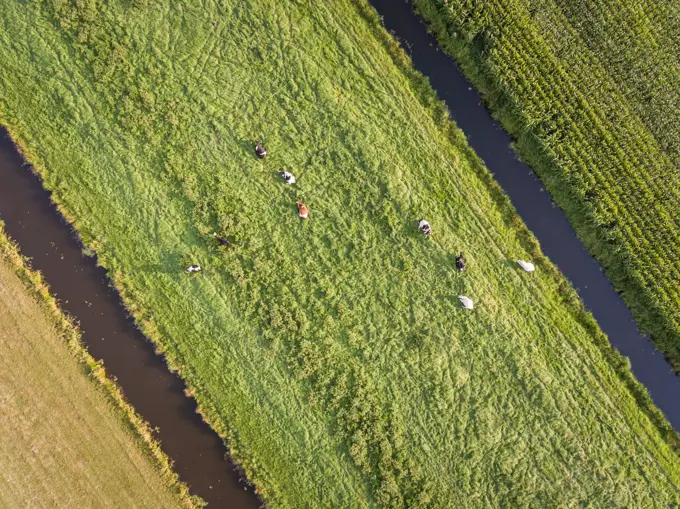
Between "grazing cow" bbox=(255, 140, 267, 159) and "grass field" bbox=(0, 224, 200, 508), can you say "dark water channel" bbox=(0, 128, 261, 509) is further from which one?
"grazing cow" bbox=(255, 140, 267, 159)

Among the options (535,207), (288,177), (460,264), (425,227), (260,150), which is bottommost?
(535,207)

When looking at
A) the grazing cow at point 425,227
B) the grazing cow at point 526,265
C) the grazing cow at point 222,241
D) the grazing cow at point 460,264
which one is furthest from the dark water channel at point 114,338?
the grazing cow at point 526,265

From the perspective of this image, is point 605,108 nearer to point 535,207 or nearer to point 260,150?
point 535,207

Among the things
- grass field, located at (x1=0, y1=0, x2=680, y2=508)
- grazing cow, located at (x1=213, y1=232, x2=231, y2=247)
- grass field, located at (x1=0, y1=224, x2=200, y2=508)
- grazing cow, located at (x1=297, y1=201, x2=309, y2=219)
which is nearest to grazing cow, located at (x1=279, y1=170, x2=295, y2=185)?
grass field, located at (x1=0, y1=0, x2=680, y2=508)

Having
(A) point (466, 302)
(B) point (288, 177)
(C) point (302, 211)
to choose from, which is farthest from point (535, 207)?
(B) point (288, 177)

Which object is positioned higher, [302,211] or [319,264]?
[302,211]

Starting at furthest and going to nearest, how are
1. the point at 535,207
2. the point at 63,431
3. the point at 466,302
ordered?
the point at 535,207 < the point at 63,431 < the point at 466,302

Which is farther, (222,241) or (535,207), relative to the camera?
(535,207)
